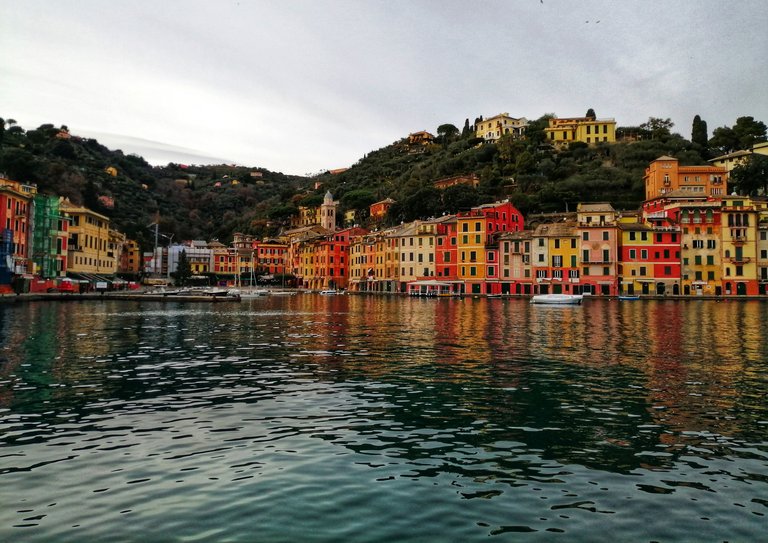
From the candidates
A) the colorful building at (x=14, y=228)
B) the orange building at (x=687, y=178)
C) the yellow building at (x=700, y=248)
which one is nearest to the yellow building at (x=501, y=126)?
the orange building at (x=687, y=178)

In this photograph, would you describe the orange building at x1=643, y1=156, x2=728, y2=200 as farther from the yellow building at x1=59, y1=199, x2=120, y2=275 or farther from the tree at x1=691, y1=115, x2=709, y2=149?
the yellow building at x1=59, y1=199, x2=120, y2=275

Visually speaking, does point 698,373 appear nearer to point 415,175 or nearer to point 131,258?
point 415,175

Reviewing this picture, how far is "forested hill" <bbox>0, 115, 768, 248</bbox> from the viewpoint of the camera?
10556cm

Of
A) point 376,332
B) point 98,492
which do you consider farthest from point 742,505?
point 376,332

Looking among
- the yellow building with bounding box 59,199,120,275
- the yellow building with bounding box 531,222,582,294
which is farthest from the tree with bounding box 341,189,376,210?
the yellow building with bounding box 531,222,582,294

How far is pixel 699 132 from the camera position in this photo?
394ft

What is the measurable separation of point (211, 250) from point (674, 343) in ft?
406

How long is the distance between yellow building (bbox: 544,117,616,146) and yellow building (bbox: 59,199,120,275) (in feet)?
321

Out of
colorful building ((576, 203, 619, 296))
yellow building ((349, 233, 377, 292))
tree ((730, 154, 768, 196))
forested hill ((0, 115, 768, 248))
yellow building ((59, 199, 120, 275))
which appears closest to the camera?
colorful building ((576, 203, 619, 296))

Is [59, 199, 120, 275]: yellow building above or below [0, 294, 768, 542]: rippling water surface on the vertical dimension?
above

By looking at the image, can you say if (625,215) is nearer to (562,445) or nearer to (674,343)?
(674,343)

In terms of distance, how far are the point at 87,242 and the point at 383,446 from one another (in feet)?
287

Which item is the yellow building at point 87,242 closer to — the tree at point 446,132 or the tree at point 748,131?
the tree at point 446,132

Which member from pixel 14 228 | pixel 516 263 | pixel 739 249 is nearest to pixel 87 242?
pixel 14 228
